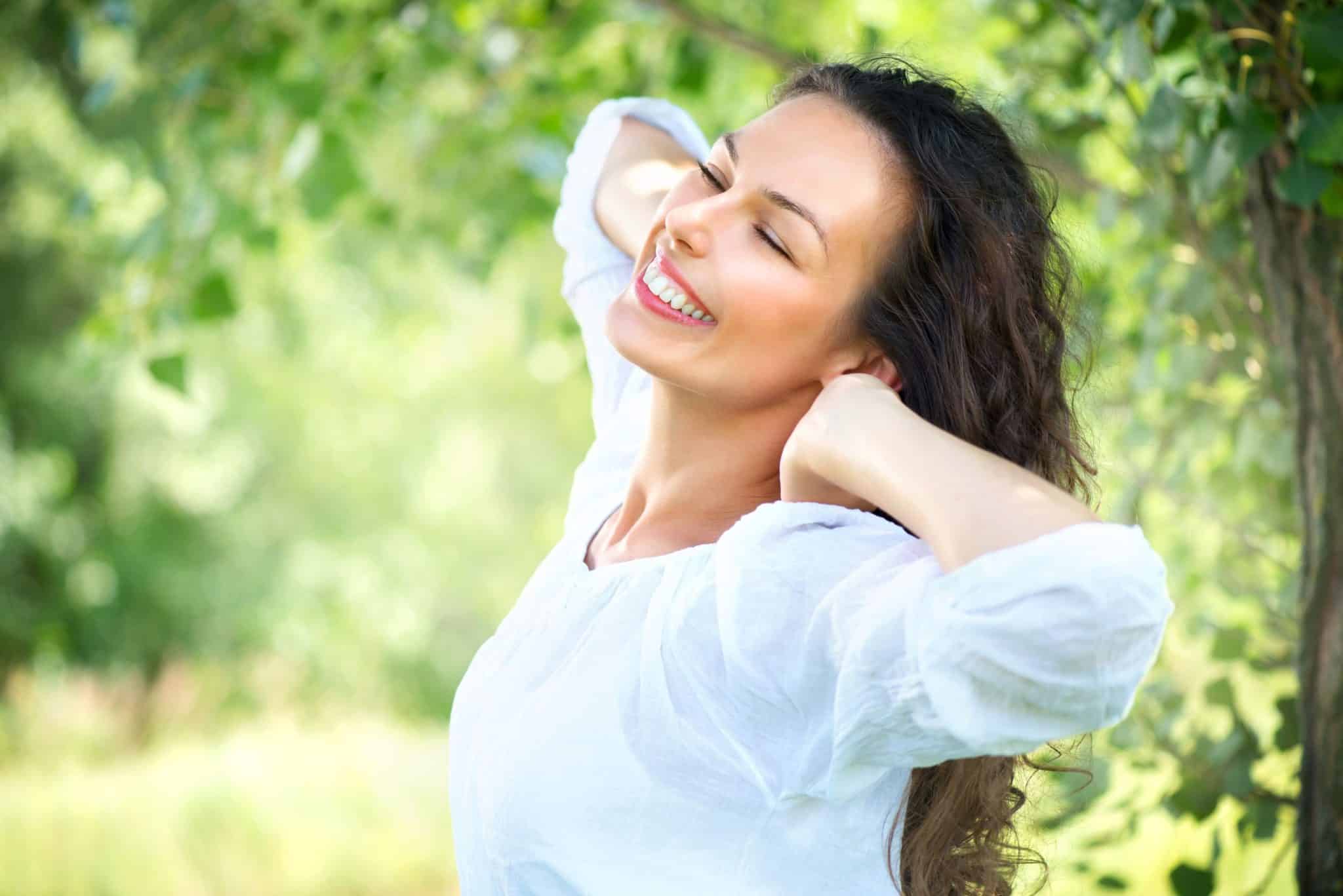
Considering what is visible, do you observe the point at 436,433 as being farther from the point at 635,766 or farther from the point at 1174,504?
the point at 635,766

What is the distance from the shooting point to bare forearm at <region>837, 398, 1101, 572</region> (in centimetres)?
96

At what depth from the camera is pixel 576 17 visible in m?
2.80

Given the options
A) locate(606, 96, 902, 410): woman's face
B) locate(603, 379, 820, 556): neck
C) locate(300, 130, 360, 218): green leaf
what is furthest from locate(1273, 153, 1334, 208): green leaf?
locate(300, 130, 360, 218): green leaf

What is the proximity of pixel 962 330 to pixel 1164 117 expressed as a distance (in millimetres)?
573

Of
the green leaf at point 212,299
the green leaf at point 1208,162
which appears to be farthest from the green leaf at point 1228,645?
the green leaf at point 212,299

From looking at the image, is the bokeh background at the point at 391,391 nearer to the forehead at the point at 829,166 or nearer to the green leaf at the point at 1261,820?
the green leaf at the point at 1261,820

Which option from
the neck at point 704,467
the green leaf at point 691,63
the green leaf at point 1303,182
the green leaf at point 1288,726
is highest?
the green leaf at point 1303,182

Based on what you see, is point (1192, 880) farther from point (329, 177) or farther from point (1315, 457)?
point (329, 177)

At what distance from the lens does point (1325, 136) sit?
1.52 m

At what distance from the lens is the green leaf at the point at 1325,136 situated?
1509 mm

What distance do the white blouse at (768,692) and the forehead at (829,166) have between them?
335mm

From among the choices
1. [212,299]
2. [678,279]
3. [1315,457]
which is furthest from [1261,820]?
[212,299]

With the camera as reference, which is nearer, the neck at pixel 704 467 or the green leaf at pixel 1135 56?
the neck at pixel 704 467

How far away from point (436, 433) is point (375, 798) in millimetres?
4973
